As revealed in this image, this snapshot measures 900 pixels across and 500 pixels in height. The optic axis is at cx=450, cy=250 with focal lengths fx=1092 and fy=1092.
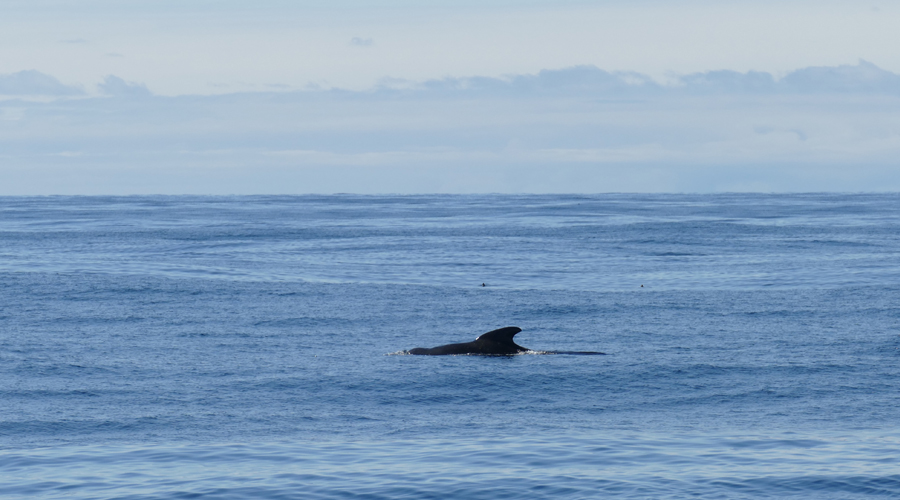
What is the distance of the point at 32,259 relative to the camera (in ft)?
129

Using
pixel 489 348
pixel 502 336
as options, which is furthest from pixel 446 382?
pixel 502 336

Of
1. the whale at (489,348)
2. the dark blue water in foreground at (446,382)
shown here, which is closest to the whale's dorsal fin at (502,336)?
the whale at (489,348)

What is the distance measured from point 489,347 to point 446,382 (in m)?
2.56

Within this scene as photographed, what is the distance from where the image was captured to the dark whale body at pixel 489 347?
63.8ft

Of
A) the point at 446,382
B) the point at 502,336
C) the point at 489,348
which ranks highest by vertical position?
the point at 502,336

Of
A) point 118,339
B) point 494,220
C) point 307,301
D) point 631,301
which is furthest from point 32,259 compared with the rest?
point 494,220

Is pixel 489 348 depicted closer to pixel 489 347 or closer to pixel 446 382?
pixel 489 347

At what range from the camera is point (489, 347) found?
1950cm

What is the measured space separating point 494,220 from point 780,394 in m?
57.0

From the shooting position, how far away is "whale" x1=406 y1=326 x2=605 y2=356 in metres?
19.4

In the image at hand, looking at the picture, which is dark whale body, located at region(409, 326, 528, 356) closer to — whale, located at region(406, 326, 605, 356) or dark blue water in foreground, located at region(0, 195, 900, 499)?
whale, located at region(406, 326, 605, 356)

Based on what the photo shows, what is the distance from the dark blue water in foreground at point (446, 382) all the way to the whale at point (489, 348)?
1.43ft

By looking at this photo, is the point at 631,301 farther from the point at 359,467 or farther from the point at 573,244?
the point at 573,244

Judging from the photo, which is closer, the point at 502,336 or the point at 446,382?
the point at 446,382
